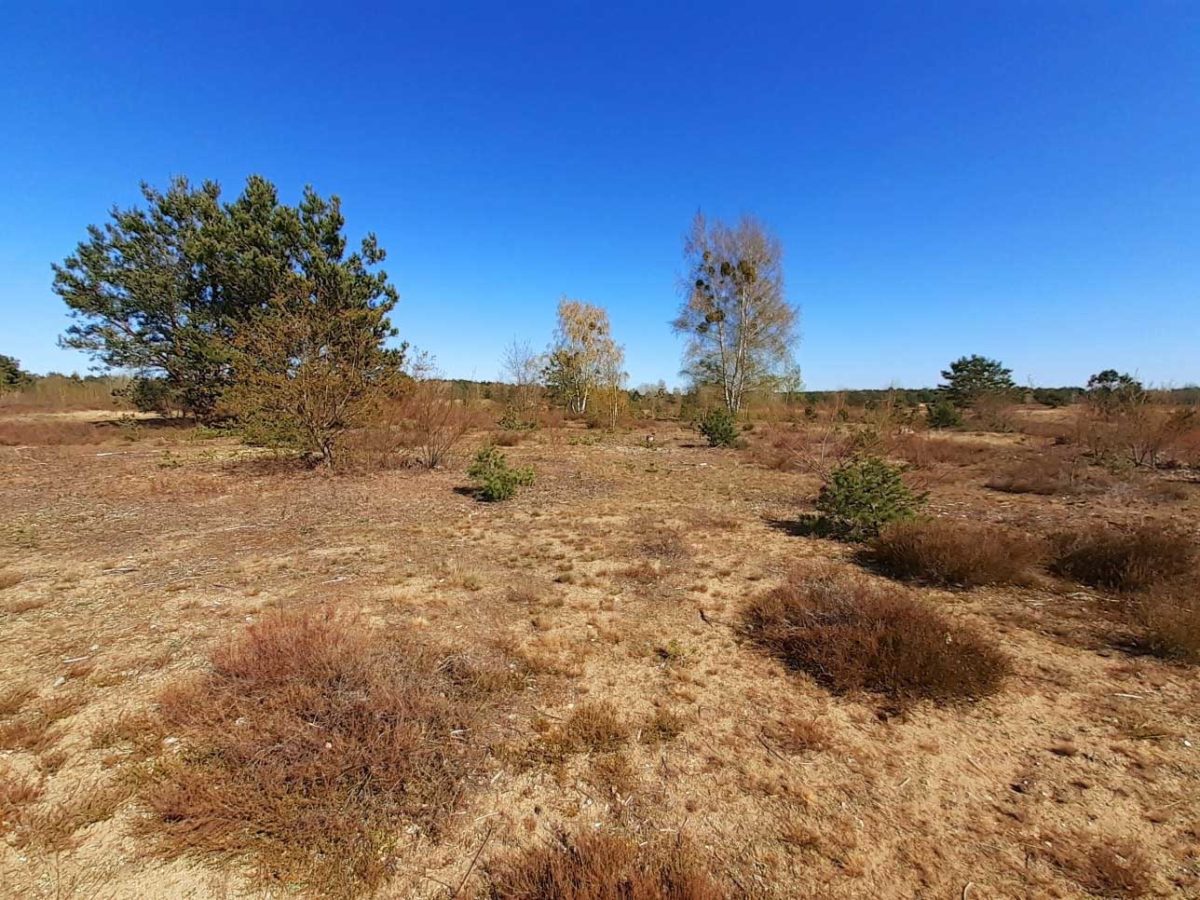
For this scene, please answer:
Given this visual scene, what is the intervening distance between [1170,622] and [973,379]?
110ft

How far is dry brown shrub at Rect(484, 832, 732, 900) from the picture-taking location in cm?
Answer: 167

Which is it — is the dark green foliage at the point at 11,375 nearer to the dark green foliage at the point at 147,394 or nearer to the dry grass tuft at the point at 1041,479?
the dark green foliage at the point at 147,394

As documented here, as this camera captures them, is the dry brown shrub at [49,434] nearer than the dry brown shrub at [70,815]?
No

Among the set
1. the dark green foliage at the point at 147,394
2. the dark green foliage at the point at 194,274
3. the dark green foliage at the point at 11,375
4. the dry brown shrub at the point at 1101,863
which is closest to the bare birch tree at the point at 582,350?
the dark green foliage at the point at 194,274

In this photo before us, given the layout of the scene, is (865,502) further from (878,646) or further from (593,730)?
(593,730)

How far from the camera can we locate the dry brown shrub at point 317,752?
192cm

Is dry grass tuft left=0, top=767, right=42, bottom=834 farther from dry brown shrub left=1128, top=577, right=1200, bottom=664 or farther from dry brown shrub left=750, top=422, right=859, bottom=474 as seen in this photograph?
dry brown shrub left=750, top=422, right=859, bottom=474

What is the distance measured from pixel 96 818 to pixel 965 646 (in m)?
Answer: 4.90

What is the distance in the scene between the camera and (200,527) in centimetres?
660

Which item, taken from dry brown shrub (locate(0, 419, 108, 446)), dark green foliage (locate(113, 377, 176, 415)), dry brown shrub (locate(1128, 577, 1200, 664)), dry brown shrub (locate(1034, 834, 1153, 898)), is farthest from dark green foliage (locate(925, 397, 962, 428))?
dark green foliage (locate(113, 377, 176, 415))

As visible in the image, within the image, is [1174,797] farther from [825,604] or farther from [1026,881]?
[825,604]

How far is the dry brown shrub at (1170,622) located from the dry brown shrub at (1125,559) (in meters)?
0.38

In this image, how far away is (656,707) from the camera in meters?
2.92

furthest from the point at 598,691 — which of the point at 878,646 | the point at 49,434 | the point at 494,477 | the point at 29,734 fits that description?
the point at 49,434
